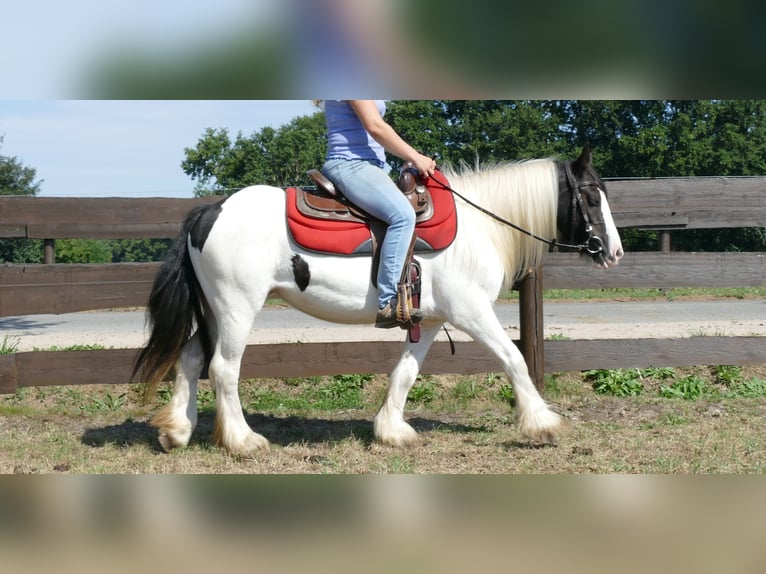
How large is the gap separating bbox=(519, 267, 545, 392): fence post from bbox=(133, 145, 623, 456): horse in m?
1.12

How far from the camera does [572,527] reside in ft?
6.68

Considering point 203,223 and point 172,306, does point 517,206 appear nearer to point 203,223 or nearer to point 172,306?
point 203,223

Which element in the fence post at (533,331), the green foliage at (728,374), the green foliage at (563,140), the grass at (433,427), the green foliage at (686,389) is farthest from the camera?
the green foliage at (728,374)

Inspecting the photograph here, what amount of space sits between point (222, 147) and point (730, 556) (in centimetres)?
1961

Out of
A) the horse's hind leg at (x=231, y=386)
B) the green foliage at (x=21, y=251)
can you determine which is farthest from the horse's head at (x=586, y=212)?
the green foliage at (x=21, y=251)

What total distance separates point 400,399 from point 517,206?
1.62 metres

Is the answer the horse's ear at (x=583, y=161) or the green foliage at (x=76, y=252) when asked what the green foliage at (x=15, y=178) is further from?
the horse's ear at (x=583, y=161)

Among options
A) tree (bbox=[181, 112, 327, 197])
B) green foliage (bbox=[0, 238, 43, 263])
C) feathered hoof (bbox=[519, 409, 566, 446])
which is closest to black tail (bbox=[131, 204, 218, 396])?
feathered hoof (bbox=[519, 409, 566, 446])

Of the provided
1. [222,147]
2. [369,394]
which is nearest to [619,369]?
[369,394]

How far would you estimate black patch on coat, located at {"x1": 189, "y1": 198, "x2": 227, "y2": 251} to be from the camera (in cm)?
491

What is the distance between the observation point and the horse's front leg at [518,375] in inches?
199

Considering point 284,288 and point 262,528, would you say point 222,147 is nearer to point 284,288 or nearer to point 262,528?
point 284,288

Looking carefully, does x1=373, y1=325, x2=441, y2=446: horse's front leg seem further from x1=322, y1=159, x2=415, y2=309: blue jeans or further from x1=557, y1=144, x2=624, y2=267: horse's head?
x1=557, y1=144, x2=624, y2=267: horse's head
